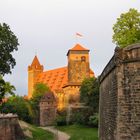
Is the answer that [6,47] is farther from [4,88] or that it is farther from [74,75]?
[74,75]

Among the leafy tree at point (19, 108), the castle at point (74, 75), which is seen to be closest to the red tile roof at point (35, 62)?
the castle at point (74, 75)

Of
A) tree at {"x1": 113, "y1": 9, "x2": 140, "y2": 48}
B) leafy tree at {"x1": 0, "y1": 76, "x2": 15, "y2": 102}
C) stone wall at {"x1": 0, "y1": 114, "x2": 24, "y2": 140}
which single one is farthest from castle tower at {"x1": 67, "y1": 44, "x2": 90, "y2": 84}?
leafy tree at {"x1": 0, "y1": 76, "x2": 15, "y2": 102}

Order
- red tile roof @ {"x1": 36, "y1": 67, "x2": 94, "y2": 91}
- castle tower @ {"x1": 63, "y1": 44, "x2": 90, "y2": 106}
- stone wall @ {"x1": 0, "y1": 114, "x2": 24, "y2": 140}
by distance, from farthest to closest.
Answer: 1. red tile roof @ {"x1": 36, "y1": 67, "x2": 94, "y2": 91}
2. castle tower @ {"x1": 63, "y1": 44, "x2": 90, "y2": 106}
3. stone wall @ {"x1": 0, "y1": 114, "x2": 24, "y2": 140}

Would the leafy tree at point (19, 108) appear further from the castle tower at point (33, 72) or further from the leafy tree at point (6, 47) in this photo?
the castle tower at point (33, 72)

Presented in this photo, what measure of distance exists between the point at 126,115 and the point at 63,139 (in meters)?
28.7

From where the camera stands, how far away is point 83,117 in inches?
2203

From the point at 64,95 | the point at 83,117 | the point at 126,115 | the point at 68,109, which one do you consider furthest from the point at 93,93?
the point at 126,115

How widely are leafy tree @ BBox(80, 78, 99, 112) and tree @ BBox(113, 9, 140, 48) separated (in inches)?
887

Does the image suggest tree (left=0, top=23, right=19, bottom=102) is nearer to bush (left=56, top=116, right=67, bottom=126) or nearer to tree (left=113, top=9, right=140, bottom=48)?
tree (left=113, top=9, right=140, bottom=48)

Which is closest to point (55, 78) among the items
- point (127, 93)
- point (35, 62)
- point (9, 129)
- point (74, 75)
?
point (35, 62)

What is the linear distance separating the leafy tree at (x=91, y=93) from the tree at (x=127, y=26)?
887 inches

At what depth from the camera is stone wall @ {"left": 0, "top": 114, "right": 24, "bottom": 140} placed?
3591 centimetres

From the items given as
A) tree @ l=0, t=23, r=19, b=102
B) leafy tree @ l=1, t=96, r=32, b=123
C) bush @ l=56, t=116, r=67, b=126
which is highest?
tree @ l=0, t=23, r=19, b=102

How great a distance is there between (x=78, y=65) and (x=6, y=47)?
52.2m
